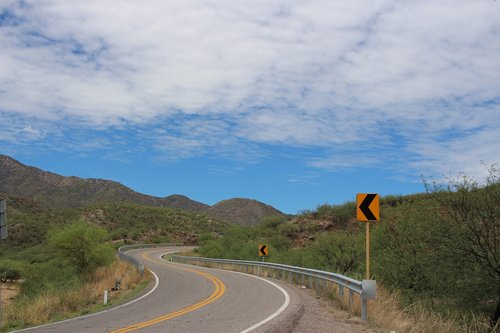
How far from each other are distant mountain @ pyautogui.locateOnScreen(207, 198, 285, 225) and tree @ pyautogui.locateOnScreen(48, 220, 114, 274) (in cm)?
12273

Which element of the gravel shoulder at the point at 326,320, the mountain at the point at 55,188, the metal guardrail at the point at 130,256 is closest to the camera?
the gravel shoulder at the point at 326,320

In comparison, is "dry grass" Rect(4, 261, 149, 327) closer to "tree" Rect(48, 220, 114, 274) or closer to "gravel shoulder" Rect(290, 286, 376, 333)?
"gravel shoulder" Rect(290, 286, 376, 333)

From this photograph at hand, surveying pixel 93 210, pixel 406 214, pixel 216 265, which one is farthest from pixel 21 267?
pixel 93 210

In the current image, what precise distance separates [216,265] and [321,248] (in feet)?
46.7

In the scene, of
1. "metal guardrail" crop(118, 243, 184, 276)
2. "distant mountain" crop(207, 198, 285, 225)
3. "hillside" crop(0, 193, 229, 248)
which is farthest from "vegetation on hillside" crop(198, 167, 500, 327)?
"distant mountain" crop(207, 198, 285, 225)

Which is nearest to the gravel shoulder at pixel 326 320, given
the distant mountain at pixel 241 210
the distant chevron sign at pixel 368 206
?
the distant chevron sign at pixel 368 206

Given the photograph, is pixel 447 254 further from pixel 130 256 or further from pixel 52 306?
pixel 130 256

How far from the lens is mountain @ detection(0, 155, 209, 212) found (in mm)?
175500

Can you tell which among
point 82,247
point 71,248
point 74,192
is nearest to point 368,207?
point 82,247

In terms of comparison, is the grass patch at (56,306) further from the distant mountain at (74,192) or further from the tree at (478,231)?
the distant mountain at (74,192)

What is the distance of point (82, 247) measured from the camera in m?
42.7

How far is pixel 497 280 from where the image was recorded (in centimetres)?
1775

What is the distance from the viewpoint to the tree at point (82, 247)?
4244cm

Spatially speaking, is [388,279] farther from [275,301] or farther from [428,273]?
[275,301]
